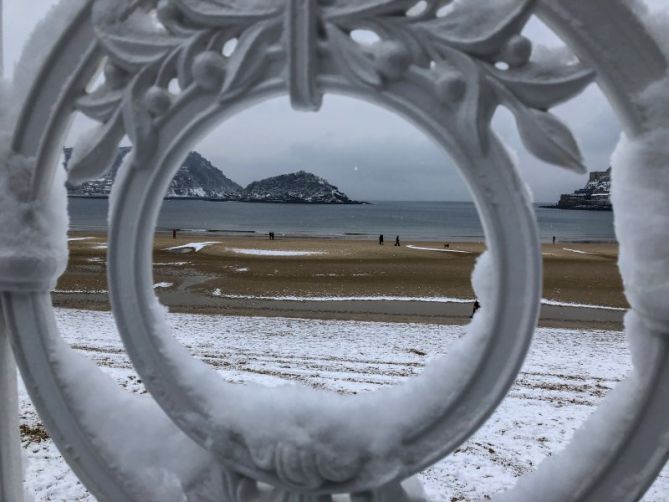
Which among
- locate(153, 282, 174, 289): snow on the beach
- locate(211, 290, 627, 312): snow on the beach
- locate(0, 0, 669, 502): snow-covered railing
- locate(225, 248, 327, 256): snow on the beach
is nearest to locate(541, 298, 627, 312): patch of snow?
locate(211, 290, 627, 312): snow on the beach

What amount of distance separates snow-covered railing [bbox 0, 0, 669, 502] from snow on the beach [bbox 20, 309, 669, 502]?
7.73ft

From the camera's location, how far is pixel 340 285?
13.5 m

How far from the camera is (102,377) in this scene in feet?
4.38

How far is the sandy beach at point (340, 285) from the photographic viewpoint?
1056 centimetres

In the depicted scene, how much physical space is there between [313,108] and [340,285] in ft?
40.9

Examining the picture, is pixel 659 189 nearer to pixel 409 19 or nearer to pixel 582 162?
pixel 582 162

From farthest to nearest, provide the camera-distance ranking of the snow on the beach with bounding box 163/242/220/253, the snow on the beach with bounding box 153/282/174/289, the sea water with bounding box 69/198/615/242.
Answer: the sea water with bounding box 69/198/615/242 → the snow on the beach with bounding box 163/242/220/253 → the snow on the beach with bounding box 153/282/174/289

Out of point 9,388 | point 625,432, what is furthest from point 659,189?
point 9,388

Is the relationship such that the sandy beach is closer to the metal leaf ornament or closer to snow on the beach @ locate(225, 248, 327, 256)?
snow on the beach @ locate(225, 248, 327, 256)

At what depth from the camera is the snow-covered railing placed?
959mm

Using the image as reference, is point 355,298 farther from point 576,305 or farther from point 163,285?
point 163,285

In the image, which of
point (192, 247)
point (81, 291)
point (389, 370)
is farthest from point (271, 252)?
point (389, 370)

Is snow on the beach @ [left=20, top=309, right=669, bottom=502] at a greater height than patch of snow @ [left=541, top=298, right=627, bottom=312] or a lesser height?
lesser

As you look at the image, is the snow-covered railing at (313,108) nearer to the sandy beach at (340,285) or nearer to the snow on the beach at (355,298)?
the sandy beach at (340,285)
